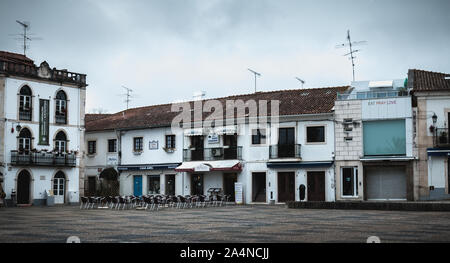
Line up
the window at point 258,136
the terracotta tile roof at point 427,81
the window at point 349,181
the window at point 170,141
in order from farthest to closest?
the window at point 170,141, the window at point 258,136, the window at point 349,181, the terracotta tile roof at point 427,81

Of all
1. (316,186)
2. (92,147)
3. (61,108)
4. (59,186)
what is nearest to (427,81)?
(316,186)

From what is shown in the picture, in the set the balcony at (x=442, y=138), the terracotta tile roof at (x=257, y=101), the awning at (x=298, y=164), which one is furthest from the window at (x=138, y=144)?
the balcony at (x=442, y=138)

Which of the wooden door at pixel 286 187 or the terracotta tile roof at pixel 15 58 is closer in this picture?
the wooden door at pixel 286 187

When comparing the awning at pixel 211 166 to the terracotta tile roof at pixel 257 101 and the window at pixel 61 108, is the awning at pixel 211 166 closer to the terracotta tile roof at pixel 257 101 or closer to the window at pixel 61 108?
the terracotta tile roof at pixel 257 101

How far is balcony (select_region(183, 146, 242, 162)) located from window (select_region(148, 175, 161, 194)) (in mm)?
2900

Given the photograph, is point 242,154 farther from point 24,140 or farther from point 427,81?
point 24,140

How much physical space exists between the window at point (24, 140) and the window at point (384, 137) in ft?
64.5

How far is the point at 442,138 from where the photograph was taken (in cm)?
3002

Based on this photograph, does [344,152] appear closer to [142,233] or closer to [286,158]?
[286,158]

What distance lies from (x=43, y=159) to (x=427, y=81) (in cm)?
2287

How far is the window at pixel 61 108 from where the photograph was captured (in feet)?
121

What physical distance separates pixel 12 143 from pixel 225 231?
77.4 ft

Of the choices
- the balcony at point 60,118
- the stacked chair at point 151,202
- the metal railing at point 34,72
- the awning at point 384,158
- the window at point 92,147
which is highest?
the metal railing at point 34,72
